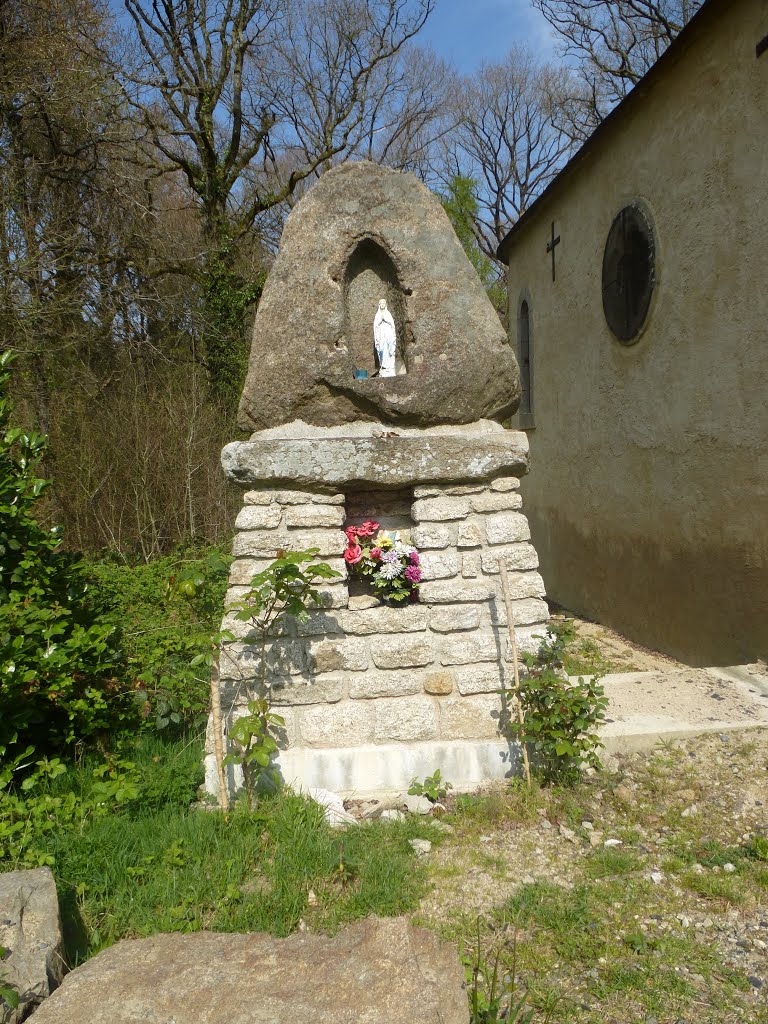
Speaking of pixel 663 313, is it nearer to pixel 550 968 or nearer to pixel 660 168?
pixel 660 168

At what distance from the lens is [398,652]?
11.4 ft

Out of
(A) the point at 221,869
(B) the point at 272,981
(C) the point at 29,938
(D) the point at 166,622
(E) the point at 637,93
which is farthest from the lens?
(E) the point at 637,93

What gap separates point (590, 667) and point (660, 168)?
4.64 meters

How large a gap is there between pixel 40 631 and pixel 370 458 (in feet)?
6.00

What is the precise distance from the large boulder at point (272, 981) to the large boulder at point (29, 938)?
13cm

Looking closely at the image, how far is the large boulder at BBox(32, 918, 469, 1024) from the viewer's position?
5.43 ft

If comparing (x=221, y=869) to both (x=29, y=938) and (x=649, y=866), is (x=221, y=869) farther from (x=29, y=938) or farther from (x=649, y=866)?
(x=649, y=866)

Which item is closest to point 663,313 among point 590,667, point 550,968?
point 590,667

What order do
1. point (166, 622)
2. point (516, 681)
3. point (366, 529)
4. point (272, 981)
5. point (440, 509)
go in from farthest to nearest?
point (166, 622), point (366, 529), point (440, 509), point (516, 681), point (272, 981)

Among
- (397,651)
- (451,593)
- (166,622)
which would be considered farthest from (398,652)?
(166,622)

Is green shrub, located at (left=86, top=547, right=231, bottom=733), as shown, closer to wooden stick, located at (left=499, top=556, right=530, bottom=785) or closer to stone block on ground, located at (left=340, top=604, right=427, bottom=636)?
stone block on ground, located at (left=340, top=604, right=427, bottom=636)

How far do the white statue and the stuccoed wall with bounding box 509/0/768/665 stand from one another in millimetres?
2918

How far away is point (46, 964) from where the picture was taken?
1.93 m

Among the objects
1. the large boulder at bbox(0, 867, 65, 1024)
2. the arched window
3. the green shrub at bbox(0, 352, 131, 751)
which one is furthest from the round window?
the large boulder at bbox(0, 867, 65, 1024)
